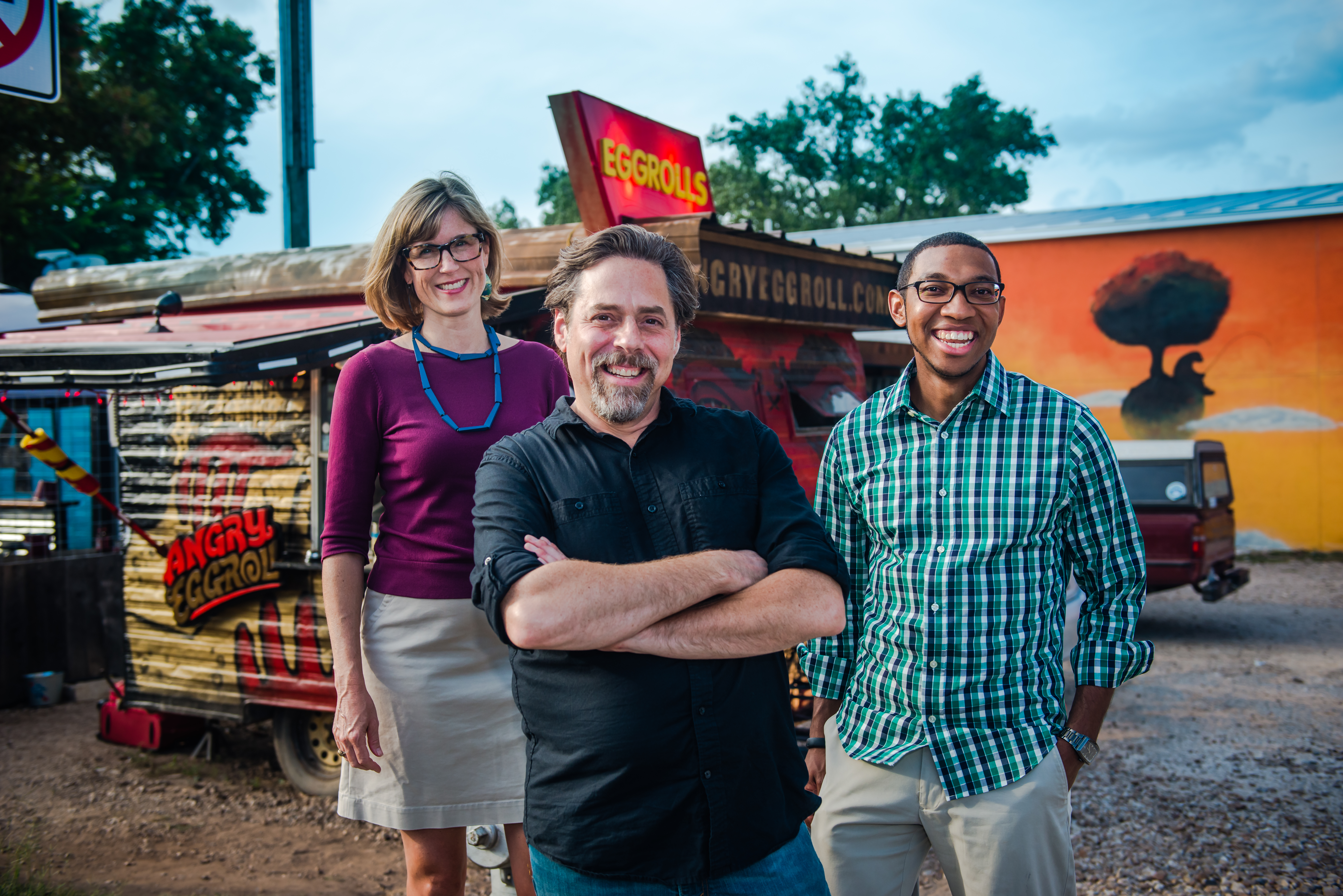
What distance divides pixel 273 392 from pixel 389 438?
3.54 meters

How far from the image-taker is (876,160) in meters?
38.0

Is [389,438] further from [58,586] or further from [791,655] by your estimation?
[58,586]

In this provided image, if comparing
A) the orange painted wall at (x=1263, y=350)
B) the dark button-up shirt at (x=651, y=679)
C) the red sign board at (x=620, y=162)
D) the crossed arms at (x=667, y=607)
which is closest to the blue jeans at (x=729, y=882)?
the dark button-up shirt at (x=651, y=679)

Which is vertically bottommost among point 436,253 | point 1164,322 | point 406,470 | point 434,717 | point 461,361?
point 434,717

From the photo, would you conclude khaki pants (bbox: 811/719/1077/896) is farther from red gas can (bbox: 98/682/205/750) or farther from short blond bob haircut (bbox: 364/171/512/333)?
red gas can (bbox: 98/682/205/750)

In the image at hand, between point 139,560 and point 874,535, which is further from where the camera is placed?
point 139,560

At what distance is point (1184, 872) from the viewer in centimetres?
437

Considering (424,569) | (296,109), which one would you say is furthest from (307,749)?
(296,109)

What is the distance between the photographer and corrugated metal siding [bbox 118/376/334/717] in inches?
211

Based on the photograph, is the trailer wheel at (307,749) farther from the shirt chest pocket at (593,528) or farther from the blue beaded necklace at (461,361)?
the shirt chest pocket at (593,528)

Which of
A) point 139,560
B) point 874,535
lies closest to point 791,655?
point 874,535

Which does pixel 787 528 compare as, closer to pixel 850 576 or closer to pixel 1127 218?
pixel 850 576

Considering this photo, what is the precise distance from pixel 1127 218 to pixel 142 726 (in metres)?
16.6

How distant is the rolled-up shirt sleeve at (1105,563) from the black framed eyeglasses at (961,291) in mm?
370
